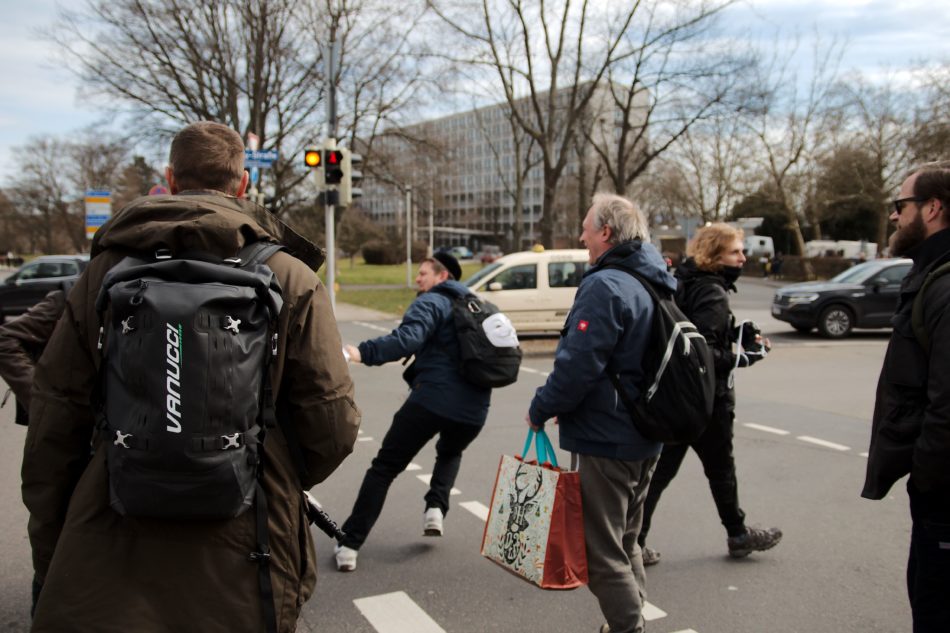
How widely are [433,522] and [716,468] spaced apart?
165 cm

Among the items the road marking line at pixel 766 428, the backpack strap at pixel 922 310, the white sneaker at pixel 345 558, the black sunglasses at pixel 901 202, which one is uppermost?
the black sunglasses at pixel 901 202

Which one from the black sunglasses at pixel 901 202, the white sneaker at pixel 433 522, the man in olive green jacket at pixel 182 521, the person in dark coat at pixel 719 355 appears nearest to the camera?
the man in olive green jacket at pixel 182 521

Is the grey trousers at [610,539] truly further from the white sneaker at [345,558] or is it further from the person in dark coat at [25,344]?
the person in dark coat at [25,344]

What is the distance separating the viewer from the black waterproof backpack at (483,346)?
13.6 feet

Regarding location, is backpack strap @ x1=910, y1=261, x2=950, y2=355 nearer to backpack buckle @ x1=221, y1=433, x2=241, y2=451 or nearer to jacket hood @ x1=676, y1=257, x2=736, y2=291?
jacket hood @ x1=676, y1=257, x2=736, y2=291

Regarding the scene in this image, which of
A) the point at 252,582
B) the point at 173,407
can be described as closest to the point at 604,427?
the point at 252,582

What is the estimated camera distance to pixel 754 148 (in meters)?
48.0

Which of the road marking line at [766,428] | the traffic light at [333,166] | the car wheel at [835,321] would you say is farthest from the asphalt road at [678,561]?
the car wheel at [835,321]

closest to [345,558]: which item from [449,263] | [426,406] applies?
[426,406]

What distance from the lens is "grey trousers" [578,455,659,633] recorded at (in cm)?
300

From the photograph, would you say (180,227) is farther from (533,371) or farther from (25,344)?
(533,371)

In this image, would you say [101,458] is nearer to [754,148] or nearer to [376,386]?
[376,386]

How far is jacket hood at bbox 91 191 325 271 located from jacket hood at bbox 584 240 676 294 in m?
1.55

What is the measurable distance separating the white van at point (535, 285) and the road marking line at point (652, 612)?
11479 millimetres
